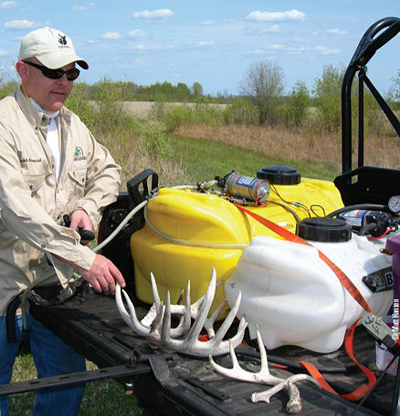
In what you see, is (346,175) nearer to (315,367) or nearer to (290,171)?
(290,171)

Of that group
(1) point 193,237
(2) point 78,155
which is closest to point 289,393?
(1) point 193,237

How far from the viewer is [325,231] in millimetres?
2309

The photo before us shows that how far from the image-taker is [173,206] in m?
2.65

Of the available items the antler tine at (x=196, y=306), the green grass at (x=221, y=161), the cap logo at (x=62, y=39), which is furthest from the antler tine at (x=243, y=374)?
the green grass at (x=221, y=161)

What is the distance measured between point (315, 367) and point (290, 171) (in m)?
1.34

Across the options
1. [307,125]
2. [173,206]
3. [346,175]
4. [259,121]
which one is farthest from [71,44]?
[259,121]

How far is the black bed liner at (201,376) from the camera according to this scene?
1763 millimetres

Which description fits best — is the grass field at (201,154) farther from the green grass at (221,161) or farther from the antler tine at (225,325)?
the antler tine at (225,325)

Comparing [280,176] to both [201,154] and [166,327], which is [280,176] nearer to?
[166,327]

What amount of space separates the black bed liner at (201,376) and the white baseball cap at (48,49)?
3.78ft

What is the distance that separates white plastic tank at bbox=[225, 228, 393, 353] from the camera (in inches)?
82.8

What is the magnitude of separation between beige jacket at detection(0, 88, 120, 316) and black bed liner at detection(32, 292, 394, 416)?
273 millimetres

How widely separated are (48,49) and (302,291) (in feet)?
5.07

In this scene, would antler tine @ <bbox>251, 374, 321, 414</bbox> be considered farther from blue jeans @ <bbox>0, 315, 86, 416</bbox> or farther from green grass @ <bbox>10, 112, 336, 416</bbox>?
green grass @ <bbox>10, 112, 336, 416</bbox>
